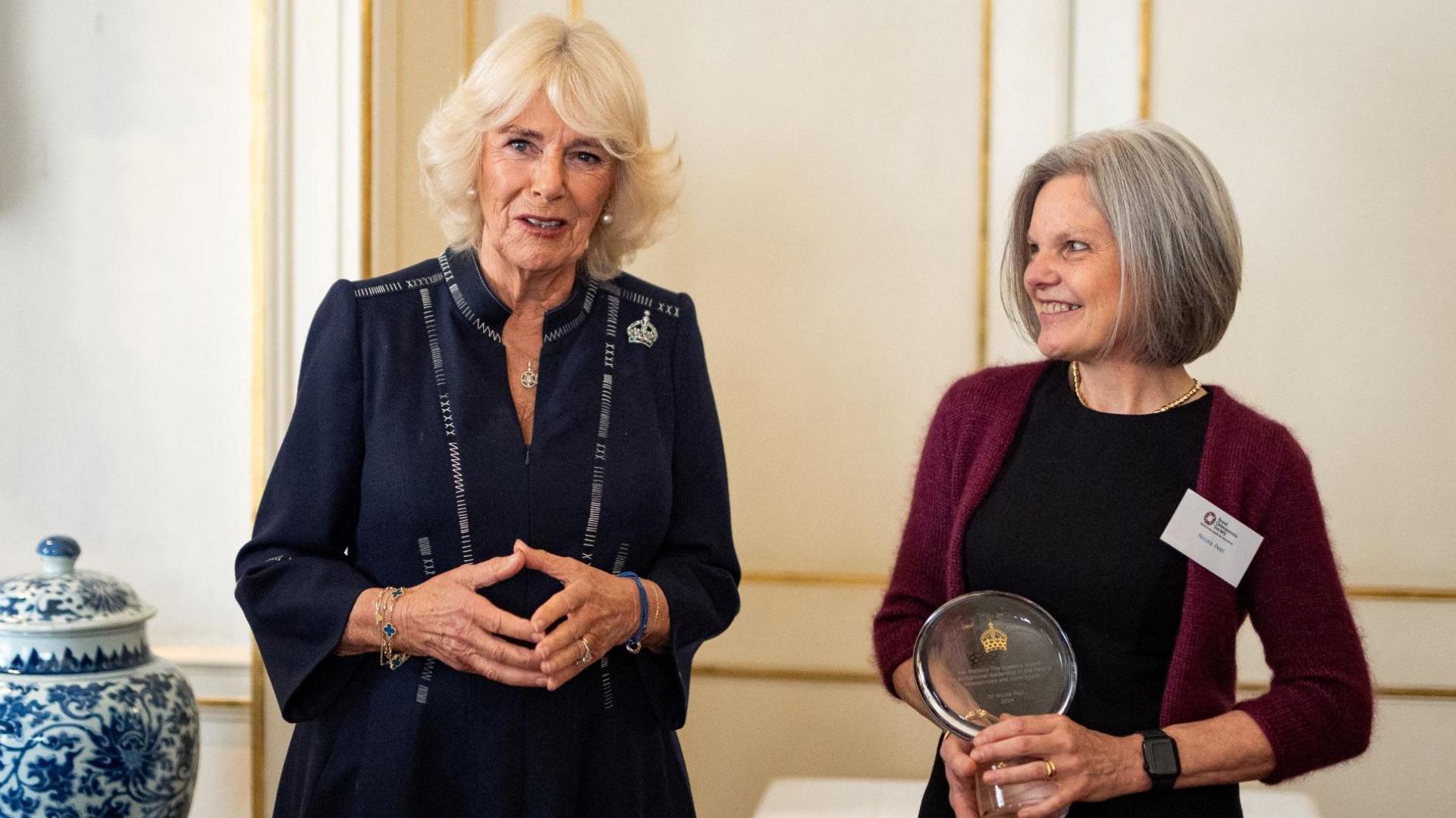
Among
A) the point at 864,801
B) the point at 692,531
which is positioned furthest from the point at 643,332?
the point at 864,801

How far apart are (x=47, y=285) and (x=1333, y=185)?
9.24ft

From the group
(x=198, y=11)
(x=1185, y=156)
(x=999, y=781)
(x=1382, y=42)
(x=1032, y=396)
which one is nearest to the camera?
(x=999, y=781)

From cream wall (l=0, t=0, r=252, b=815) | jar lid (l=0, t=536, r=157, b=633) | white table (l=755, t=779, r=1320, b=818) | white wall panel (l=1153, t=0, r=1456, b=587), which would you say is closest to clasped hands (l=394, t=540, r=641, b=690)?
jar lid (l=0, t=536, r=157, b=633)

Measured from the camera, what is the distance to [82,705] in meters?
2.13

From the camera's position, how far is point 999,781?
4.99ft

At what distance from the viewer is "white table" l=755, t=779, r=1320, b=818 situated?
8.68ft

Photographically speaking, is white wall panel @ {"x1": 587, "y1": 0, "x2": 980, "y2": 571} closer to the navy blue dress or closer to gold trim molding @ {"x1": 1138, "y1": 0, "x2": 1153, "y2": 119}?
gold trim molding @ {"x1": 1138, "y1": 0, "x2": 1153, "y2": 119}

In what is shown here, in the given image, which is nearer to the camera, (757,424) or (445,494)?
(445,494)

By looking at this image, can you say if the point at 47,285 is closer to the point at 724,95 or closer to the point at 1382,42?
the point at 724,95

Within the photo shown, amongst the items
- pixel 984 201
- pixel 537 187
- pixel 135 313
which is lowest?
pixel 135 313

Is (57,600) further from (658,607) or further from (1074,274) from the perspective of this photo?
(1074,274)

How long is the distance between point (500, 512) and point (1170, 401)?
91 cm

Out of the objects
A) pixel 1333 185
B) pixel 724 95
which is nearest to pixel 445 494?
pixel 724 95

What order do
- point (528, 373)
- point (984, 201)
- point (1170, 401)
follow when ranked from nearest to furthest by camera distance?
point (1170, 401), point (528, 373), point (984, 201)
